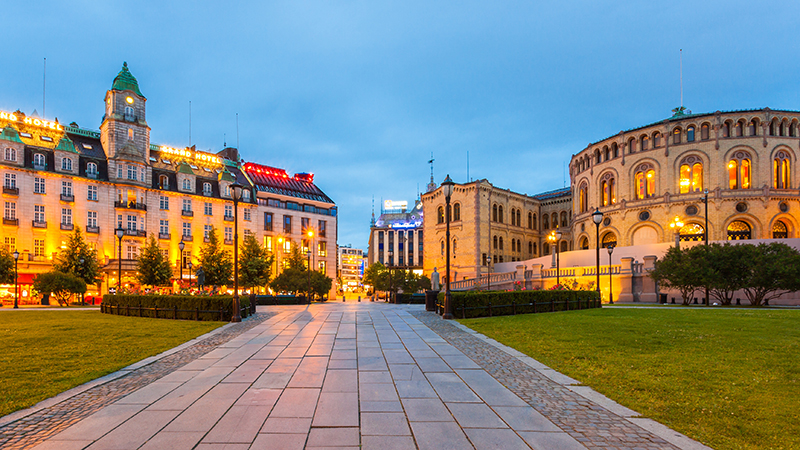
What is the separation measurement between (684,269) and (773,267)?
4529 millimetres

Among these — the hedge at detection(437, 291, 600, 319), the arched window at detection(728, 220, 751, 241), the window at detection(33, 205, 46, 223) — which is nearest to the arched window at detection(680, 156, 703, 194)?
the arched window at detection(728, 220, 751, 241)

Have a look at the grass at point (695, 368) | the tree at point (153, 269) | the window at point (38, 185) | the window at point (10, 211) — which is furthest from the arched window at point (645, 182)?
the window at point (10, 211)

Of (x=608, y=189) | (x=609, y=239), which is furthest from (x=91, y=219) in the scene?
(x=608, y=189)

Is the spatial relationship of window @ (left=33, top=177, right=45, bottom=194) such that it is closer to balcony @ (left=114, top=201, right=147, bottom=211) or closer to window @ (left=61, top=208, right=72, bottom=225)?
window @ (left=61, top=208, right=72, bottom=225)

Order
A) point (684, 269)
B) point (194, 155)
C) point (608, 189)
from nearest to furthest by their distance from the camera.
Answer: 1. point (684, 269)
2. point (608, 189)
3. point (194, 155)

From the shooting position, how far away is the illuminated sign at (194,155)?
62475 mm

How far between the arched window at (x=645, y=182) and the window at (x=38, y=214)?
73.2 meters

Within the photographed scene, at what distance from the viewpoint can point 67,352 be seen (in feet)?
35.1

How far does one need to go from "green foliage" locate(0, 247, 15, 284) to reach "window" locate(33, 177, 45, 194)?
27.6 ft

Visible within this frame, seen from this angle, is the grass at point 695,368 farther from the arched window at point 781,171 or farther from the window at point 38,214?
the window at point 38,214

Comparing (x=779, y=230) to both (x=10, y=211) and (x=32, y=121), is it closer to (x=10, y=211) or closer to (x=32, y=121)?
(x=10, y=211)

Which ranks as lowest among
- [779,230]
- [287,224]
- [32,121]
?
[779,230]

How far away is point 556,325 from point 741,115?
55668 mm

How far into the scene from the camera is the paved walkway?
16.8 feet
